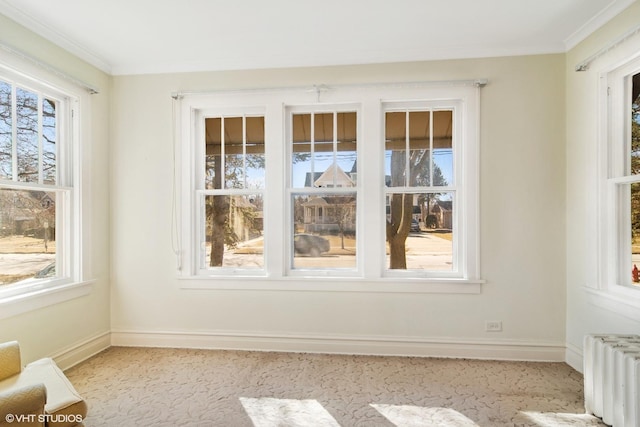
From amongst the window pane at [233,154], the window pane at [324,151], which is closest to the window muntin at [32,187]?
the window pane at [233,154]

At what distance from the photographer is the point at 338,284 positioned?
10.5 ft

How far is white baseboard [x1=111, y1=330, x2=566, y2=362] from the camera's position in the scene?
3.05 meters

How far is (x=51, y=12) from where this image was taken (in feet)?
8.25

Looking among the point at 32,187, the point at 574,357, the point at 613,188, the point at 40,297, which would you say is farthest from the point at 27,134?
the point at 574,357

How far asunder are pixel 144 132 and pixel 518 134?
3.44 metres

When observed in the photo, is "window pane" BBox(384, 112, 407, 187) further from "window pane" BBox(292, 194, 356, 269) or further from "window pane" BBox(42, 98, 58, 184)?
"window pane" BBox(42, 98, 58, 184)

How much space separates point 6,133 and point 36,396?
1.98 metres

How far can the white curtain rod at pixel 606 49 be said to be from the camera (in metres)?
2.30

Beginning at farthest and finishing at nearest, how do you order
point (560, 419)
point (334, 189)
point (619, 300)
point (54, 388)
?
point (334, 189) < point (619, 300) < point (560, 419) < point (54, 388)

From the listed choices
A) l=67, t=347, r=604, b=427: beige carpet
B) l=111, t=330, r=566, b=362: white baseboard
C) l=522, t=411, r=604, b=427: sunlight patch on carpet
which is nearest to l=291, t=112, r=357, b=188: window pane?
l=111, t=330, r=566, b=362: white baseboard

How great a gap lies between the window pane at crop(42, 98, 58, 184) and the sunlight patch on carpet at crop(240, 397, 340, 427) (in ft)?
7.77

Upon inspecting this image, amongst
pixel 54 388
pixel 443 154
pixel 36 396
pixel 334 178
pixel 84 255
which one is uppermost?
pixel 443 154

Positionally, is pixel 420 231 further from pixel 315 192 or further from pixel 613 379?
pixel 613 379

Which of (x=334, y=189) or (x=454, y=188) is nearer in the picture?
(x=454, y=188)
